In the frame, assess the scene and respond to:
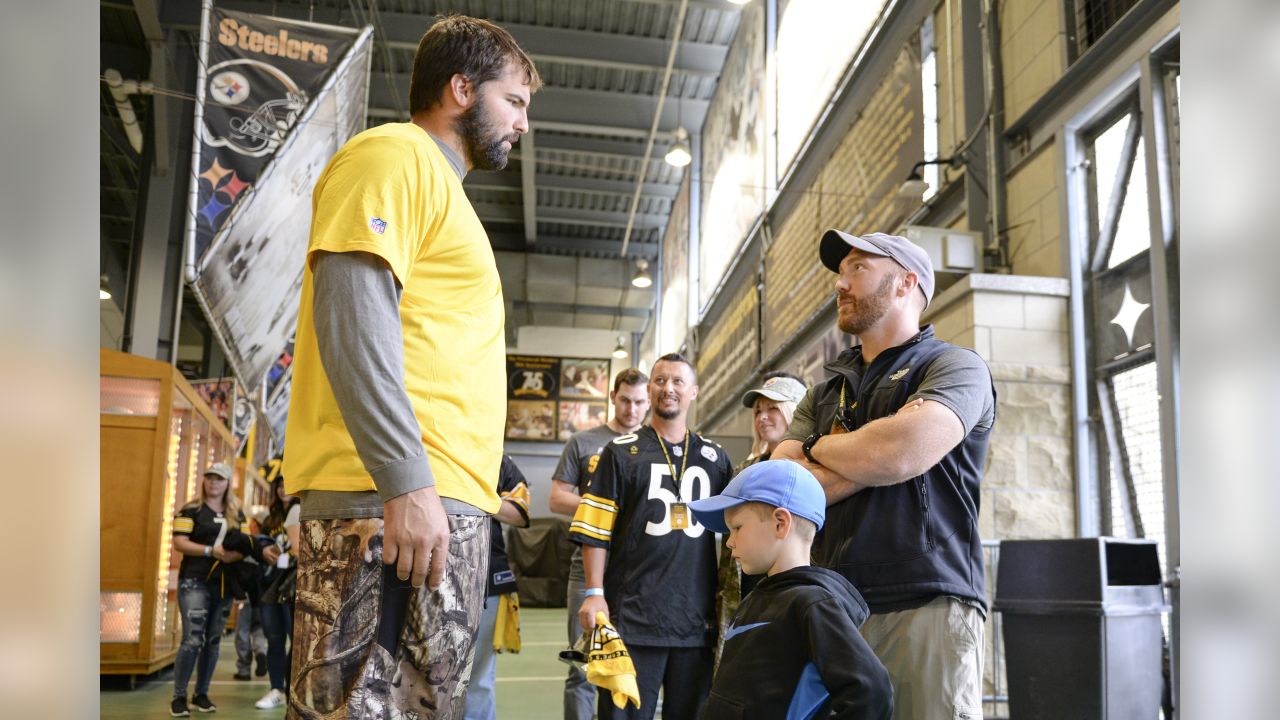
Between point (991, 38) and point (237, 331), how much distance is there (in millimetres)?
7707

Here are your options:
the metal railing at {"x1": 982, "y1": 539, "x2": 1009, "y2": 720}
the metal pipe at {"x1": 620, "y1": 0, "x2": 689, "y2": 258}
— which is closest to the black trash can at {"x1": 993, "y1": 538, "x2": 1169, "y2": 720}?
Result: the metal railing at {"x1": 982, "y1": 539, "x2": 1009, "y2": 720}

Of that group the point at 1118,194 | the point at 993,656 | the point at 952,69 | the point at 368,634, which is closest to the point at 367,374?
the point at 368,634

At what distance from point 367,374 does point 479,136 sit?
63 centimetres

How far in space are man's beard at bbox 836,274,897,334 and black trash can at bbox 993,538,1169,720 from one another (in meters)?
2.36

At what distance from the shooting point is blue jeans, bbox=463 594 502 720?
4.74 metres

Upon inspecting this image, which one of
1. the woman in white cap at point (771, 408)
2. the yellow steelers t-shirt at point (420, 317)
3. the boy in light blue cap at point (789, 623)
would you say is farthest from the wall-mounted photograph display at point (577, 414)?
Result: the yellow steelers t-shirt at point (420, 317)

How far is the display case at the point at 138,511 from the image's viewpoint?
806 cm

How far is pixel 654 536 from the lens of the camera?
3.97 meters

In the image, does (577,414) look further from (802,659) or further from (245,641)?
(802,659)

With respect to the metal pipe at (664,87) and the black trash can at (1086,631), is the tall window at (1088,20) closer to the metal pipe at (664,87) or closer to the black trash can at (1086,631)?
the black trash can at (1086,631)
